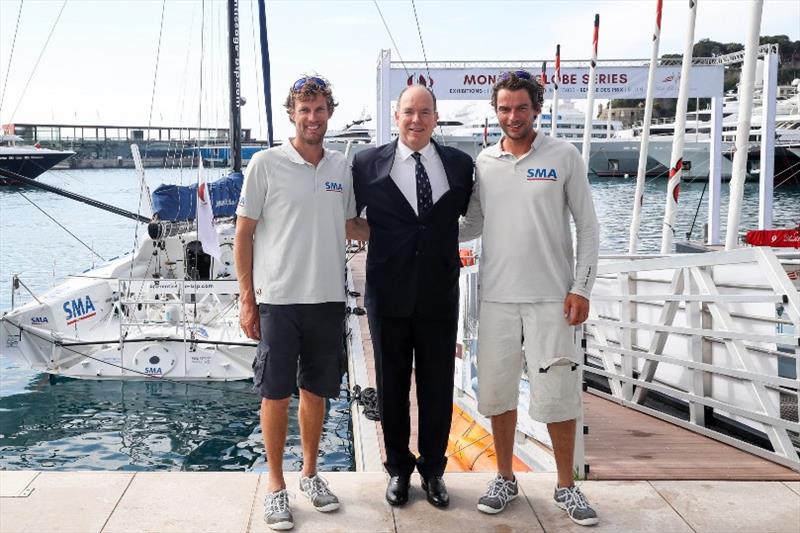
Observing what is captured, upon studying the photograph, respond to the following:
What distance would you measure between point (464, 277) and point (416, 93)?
251 centimetres

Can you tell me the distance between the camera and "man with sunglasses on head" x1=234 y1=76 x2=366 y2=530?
155 inches

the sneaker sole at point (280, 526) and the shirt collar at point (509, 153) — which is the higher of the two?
the shirt collar at point (509, 153)

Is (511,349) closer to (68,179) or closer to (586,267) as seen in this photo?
(586,267)

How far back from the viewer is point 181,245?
57.7ft

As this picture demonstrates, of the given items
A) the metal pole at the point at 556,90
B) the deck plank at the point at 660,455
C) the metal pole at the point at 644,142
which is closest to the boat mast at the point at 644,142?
the metal pole at the point at 644,142

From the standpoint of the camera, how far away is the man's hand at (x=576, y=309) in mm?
3912

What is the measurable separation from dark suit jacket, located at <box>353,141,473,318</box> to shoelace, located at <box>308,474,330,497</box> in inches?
32.3

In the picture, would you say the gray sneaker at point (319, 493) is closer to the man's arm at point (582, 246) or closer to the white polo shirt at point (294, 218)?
the white polo shirt at point (294, 218)

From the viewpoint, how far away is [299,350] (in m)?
4.03

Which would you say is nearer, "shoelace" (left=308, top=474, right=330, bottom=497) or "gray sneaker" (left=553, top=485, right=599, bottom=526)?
"gray sneaker" (left=553, top=485, right=599, bottom=526)

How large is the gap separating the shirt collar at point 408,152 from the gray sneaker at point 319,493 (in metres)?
1.53

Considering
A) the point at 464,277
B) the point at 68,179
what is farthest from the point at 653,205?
the point at 68,179

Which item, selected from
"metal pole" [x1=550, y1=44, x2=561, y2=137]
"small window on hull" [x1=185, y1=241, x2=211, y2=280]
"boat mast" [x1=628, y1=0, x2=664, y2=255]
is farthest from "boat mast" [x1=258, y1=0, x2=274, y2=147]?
"boat mast" [x1=628, y1=0, x2=664, y2=255]

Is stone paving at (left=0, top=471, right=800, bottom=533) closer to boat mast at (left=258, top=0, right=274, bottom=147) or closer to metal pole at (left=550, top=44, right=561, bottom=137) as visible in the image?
metal pole at (left=550, top=44, right=561, bottom=137)
